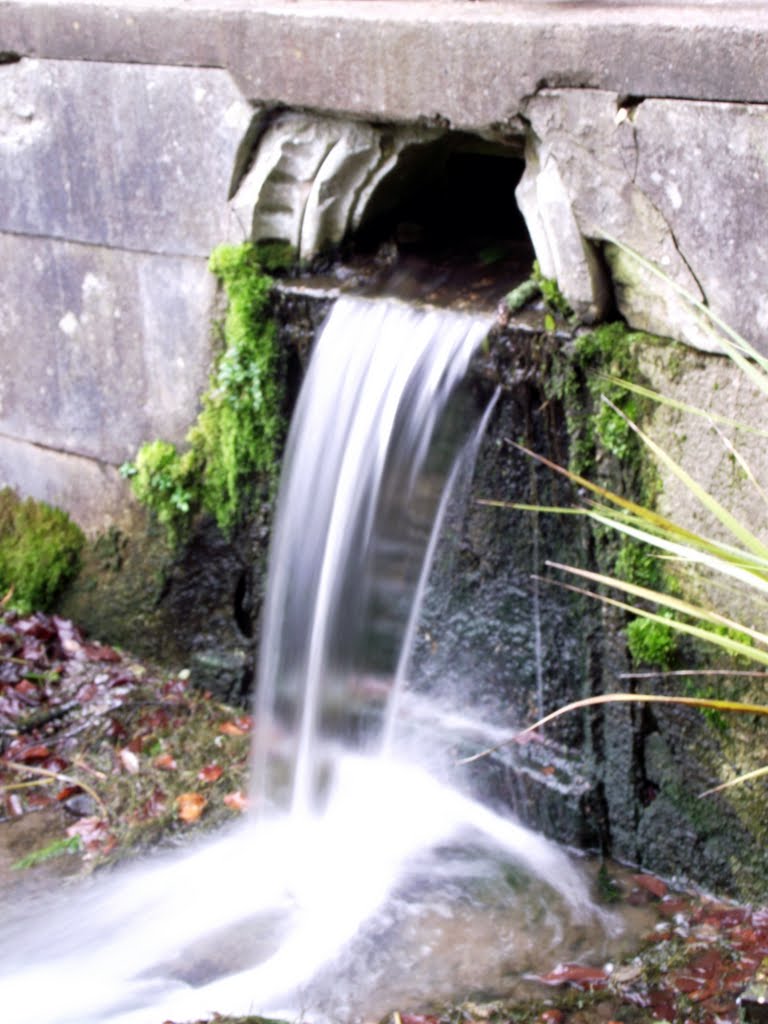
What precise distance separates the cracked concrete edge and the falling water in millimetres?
606

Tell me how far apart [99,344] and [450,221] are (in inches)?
49.6

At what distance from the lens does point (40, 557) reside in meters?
4.82

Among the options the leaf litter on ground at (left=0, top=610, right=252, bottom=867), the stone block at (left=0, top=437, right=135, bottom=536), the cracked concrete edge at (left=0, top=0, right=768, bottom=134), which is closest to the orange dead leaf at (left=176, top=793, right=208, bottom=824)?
the leaf litter on ground at (left=0, top=610, right=252, bottom=867)

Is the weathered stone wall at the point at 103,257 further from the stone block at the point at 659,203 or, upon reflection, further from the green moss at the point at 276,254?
the stone block at the point at 659,203

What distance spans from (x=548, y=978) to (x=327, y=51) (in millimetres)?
2494

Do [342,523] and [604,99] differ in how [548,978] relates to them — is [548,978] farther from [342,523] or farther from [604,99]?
[604,99]

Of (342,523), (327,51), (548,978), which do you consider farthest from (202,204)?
(548,978)

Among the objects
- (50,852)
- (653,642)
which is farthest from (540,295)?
(50,852)

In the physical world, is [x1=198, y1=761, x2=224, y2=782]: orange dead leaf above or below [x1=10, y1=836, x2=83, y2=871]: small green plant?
above

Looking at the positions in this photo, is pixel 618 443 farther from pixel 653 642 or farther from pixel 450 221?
pixel 450 221

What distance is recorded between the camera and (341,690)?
401 centimetres

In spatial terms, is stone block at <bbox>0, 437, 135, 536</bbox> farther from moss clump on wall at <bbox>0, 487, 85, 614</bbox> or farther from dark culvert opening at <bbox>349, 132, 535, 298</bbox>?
dark culvert opening at <bbox>349, 132, 535, 298</bbox>

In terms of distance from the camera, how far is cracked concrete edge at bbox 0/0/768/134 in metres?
3.03

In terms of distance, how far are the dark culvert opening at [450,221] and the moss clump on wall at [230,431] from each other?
1.22 ft
